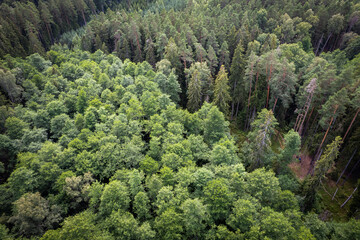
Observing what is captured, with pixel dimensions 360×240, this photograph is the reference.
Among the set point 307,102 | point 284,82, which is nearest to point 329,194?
point 307,102

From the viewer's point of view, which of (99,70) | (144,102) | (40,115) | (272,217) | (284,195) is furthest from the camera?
(99,70)

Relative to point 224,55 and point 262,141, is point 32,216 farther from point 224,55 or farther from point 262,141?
point 224,55

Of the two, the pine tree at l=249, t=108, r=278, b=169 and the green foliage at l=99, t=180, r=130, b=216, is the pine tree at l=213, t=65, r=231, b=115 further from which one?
the green foliage at l=99, t=180, r=130, b=216

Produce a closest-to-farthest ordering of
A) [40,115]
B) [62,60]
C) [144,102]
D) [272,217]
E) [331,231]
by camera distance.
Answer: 1. [272,217]
2. [331,231]
3. [40,115]
4. [144,102]
5. [62,60]

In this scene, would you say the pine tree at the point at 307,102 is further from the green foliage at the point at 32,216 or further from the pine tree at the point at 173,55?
the green foliage at the point at 32,216

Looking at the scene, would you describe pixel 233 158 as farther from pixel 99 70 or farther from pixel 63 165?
pixel 99 70

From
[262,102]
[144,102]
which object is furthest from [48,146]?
[262,102]

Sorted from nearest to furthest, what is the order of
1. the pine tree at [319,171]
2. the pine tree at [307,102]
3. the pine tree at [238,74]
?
the pine tree at [319,171] < the pine tree at [307,102] < the pine tree at [238,74]

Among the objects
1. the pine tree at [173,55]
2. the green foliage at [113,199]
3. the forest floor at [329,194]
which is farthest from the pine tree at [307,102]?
the green foliage at [113,199]

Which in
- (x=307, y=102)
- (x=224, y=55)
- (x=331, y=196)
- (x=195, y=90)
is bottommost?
(x=331, y=196)
